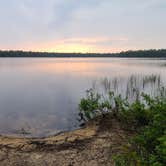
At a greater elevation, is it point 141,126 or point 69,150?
point 141,126

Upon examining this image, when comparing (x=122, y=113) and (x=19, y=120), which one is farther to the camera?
(x=19, y=120)

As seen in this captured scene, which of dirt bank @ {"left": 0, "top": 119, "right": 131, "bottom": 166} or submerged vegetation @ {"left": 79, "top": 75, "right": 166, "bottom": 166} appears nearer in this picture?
submerged vegetation @ {"left": 79, "top": 75, "right": 166, "bottom": 166}

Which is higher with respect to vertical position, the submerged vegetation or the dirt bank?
the submerged vegetation

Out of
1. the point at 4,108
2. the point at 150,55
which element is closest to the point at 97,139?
the point at 4,108

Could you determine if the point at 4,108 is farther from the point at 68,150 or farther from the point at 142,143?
the point at 142,143

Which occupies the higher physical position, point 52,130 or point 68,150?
point 68,150

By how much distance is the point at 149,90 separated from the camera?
14.3 m

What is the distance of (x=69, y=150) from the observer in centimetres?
462

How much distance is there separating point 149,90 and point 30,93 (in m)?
7.42

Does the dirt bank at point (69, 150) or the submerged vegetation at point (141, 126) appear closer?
the submerged vegetation at point (141, 126)

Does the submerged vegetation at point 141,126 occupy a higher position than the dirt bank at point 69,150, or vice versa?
the submerged vegetation at point 141,126

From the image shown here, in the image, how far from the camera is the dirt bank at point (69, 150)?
164 inches

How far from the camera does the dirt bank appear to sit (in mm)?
4156

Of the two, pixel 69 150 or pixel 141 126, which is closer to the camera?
pixel 69 150
